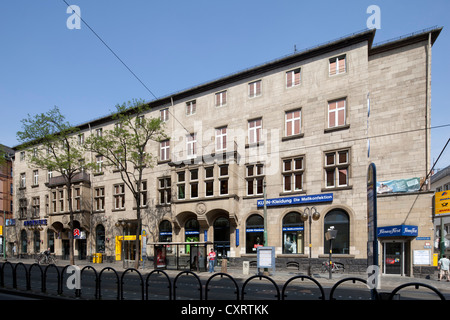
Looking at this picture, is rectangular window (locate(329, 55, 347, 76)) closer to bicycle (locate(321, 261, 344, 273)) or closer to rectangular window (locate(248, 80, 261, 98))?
rectangular window (locate(248, 80, 261, 98))

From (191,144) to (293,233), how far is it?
478 inches

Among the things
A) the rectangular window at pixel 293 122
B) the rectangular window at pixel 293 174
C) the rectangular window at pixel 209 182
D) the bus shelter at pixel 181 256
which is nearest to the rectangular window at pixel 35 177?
the bus shelter at pixel 181 256

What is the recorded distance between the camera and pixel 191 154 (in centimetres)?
3164

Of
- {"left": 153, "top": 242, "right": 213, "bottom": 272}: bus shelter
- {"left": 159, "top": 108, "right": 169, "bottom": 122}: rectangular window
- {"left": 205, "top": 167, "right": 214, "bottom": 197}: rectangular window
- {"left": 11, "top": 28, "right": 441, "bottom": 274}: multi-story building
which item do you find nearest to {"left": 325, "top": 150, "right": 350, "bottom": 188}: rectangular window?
{"left": 11, "top": 28, "right": 441, "bottom": 274}: multi-story building

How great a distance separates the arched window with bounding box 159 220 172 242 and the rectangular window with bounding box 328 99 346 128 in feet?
55.2

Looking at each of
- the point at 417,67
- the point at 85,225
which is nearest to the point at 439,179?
the point at 417,67

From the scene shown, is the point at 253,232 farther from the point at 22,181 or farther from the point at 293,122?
the point at 22,181

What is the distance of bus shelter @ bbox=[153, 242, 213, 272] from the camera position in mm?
24938

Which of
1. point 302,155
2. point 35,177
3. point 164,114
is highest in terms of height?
point 164,114

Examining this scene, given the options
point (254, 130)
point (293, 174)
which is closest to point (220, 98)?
point (254, 130)

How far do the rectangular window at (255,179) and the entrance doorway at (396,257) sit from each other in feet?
31.3

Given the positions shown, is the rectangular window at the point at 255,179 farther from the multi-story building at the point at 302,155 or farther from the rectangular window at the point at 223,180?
the rectangular window at the point at 223,180

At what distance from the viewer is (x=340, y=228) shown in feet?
78.8

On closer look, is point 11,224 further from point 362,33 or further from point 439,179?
point 439,179
